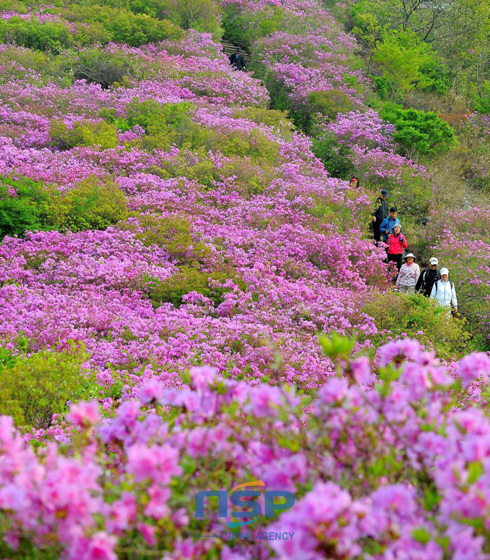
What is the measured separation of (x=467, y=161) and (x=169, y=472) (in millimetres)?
18450

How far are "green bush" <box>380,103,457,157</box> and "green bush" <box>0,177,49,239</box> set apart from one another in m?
11.9

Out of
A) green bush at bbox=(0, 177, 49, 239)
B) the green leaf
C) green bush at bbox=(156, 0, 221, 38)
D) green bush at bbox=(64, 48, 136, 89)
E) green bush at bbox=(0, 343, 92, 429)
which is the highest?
green bush at bbox=(156, 0, 221, 38)

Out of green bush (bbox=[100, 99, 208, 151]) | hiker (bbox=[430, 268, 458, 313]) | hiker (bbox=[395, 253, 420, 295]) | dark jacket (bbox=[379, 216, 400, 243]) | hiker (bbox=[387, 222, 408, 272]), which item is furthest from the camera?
green bush (bbox=[100, 99, 208, 151])

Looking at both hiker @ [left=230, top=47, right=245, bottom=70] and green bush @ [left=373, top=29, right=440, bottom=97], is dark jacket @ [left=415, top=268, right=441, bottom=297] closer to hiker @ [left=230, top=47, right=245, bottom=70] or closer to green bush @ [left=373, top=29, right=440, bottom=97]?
green bush @ [left=373, top=29, right=440, bottom=97]

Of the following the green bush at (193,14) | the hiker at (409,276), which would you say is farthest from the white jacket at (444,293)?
the green bush at (193,14)

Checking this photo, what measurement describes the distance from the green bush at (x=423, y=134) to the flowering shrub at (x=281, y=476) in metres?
15.9

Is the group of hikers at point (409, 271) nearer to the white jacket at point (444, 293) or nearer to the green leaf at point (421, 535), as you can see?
the white jacket at point (444, 293)

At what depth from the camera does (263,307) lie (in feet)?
27.6

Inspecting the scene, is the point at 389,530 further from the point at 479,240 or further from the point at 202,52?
the point at 202,52

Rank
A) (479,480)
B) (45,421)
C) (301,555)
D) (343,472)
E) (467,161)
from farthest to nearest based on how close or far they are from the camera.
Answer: (467,161)
(45,421)
(343,472)
(479,480)
(301,555)

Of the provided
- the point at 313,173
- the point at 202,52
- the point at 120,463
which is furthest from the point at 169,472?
the point at 202,52

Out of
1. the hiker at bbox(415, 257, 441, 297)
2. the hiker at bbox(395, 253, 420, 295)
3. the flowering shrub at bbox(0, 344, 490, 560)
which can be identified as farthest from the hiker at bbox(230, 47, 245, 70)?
the flowering shrub at bbox(0, 344, 490, 560)

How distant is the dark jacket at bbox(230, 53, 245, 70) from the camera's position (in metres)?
22.9

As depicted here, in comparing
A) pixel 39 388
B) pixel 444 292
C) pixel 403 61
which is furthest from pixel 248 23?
pixel 39 388
